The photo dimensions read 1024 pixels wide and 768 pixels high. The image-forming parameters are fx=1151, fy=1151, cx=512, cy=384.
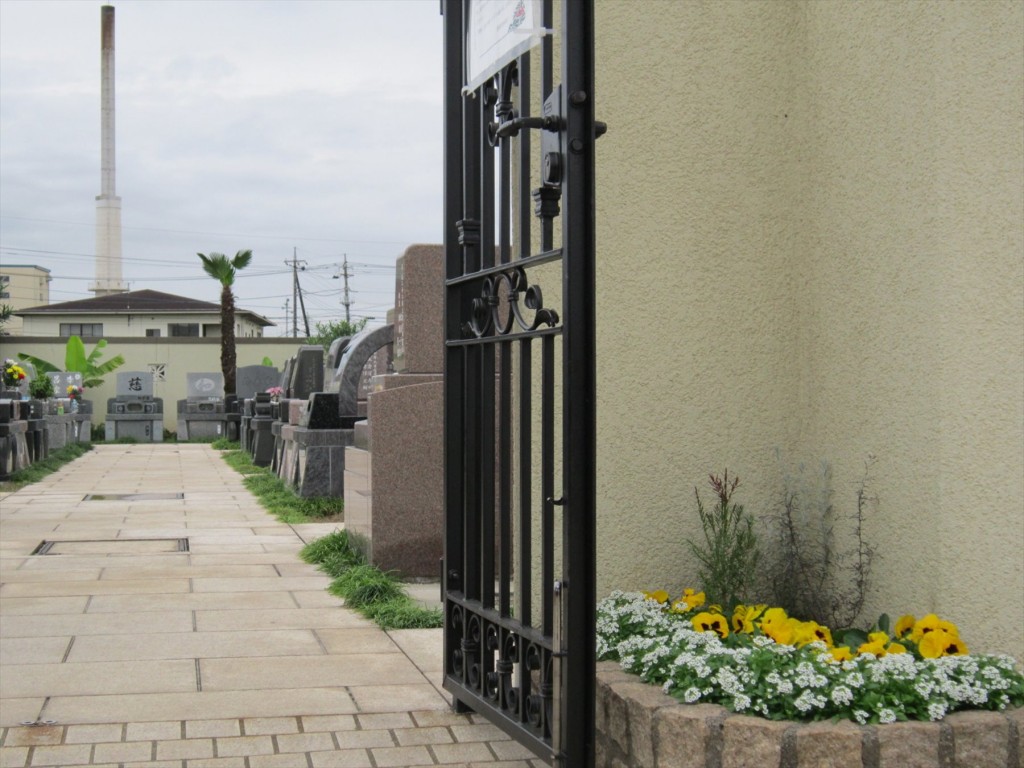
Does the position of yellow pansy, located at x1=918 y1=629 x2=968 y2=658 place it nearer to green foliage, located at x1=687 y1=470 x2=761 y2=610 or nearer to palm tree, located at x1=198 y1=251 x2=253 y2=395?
green foliage, located at x1=687 y1=470 x2=761 y2=610

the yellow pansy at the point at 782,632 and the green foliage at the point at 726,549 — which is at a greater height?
the green foliage at the point at 726,549

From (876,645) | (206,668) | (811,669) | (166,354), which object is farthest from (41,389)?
(811,669)

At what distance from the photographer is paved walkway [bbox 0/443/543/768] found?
3.74 metres

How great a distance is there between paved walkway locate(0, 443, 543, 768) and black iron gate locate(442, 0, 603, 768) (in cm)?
36

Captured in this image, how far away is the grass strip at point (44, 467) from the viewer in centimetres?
1442

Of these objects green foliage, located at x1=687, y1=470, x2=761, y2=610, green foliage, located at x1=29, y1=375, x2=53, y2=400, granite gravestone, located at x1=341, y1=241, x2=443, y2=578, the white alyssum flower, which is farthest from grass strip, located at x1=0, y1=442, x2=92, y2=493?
the white alyssum flower

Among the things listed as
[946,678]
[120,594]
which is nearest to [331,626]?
[120,594]

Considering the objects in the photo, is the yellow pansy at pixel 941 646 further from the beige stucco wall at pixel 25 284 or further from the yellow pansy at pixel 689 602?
the beige stucco wall at pixel 25 284

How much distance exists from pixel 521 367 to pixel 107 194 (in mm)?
57659

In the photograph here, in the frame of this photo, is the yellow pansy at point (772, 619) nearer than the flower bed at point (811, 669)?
No

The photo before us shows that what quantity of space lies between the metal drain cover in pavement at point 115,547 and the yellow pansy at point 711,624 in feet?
18.2

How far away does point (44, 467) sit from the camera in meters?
17.3

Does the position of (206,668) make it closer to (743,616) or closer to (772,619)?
(743,616)

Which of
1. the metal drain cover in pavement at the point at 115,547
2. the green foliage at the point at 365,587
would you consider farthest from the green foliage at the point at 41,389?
the green foliage at the point at 365,587
